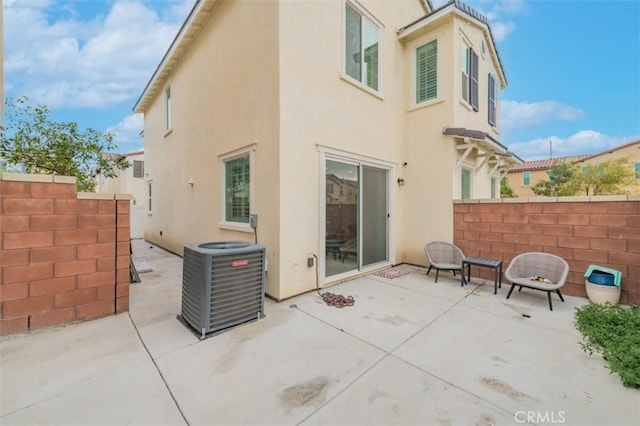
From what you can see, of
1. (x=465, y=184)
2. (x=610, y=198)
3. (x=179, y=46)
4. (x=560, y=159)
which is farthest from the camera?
(x=560, y=159)

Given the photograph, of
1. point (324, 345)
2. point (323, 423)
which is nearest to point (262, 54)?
point (324, 345)

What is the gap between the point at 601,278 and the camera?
428cm

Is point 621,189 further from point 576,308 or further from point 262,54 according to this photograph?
point 262,54

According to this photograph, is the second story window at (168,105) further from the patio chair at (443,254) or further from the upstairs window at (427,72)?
the patio chair at (443,254)

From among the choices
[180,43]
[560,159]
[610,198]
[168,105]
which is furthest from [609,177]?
[168,105]

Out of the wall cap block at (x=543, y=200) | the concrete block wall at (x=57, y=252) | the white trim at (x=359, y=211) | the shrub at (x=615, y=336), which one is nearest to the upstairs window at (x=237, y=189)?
the white trim at (x=359, y=211)

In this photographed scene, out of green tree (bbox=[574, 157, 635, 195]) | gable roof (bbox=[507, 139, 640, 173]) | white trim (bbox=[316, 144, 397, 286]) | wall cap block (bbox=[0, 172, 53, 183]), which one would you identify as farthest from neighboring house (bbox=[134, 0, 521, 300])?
gable roof (bbox=[507, 139, 640, 173])

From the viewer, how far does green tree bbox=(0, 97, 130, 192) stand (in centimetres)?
500

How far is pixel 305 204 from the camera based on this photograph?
Answer: 4730 millimetres

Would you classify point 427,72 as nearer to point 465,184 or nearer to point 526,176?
point 465,184

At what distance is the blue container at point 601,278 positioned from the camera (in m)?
4.22

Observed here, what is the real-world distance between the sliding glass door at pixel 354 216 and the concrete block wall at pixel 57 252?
3.36 metres

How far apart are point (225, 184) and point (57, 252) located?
3.27 meters

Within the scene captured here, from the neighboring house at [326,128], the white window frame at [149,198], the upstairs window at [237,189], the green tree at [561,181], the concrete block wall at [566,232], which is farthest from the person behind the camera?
the green tree at [561,181]
